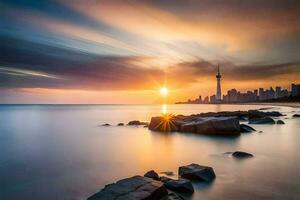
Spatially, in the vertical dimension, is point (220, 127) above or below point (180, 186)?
above

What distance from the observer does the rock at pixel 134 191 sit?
7.81m

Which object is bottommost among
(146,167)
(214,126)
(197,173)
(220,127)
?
(146,167)

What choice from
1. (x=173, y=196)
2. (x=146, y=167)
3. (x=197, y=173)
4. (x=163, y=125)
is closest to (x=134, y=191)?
(x=173, y=196)

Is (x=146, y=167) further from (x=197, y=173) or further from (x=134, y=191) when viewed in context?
(x=134, y=191)

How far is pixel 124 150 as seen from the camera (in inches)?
827

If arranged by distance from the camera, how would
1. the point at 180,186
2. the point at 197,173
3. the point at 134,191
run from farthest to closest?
the point at 197,173 → the point at 180,186 → the point at 134,191

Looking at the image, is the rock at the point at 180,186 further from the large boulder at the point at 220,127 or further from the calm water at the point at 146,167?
the large boulder at the point at 220,127

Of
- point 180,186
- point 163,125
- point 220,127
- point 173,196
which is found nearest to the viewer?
point 173,196

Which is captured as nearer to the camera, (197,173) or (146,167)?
(197,173)

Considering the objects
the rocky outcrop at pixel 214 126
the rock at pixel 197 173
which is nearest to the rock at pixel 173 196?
the rock at pixel 197 173

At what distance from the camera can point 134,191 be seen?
8141 millimetres

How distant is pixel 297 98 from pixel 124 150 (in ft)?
616

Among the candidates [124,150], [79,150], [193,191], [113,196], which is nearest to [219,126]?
[124,150]

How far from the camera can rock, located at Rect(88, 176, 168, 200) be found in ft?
25.6
